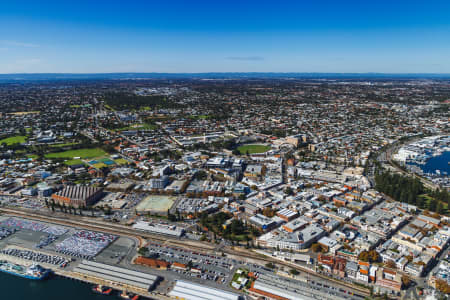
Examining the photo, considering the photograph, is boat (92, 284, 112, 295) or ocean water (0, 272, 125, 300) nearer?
boat (92, 284, 112, 295)

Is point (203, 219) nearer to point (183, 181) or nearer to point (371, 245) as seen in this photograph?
point (183, 181)

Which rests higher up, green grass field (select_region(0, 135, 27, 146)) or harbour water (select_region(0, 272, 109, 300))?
green grass field (select_region(0, 135, 27, 146))

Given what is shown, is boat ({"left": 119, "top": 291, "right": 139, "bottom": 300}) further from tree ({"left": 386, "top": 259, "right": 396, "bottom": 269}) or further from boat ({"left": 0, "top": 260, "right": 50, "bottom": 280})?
tree ({"left": 386, "top": 259, "right": 396, "bottom": 269})

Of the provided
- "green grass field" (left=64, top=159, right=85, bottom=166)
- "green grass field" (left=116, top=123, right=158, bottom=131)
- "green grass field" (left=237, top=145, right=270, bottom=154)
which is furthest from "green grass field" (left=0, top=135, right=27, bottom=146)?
"green grass field" (left=237, top=145, right=270, bottom=154)

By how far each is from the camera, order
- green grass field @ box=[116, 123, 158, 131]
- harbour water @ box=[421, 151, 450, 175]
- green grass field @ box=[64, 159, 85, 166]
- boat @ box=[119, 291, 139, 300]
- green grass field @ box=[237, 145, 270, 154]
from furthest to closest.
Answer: green grass field @ box=[116, 123, 158, 131], green grass field @ box=[237, 145, 270, 154], green grass field @ box=[64, 159, 85, 166], harbour water @ box=[421, 151, 450, 175], boat @ box=[119, 291, 139, 300]

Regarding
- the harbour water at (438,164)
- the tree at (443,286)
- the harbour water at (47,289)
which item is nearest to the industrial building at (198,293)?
the harbour water at (47,289)

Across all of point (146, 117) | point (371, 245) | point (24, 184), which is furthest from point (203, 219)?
point (146, 117)

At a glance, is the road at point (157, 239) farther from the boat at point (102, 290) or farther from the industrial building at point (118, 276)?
the boat at point (102, 290)

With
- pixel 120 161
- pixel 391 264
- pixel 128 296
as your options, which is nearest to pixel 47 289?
pixel 128 296

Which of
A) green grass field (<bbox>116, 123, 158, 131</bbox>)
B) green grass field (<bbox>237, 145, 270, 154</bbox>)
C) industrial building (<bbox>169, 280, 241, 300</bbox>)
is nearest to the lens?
industrial building (<bbox>169, 280, 241, 300</bbox>)
